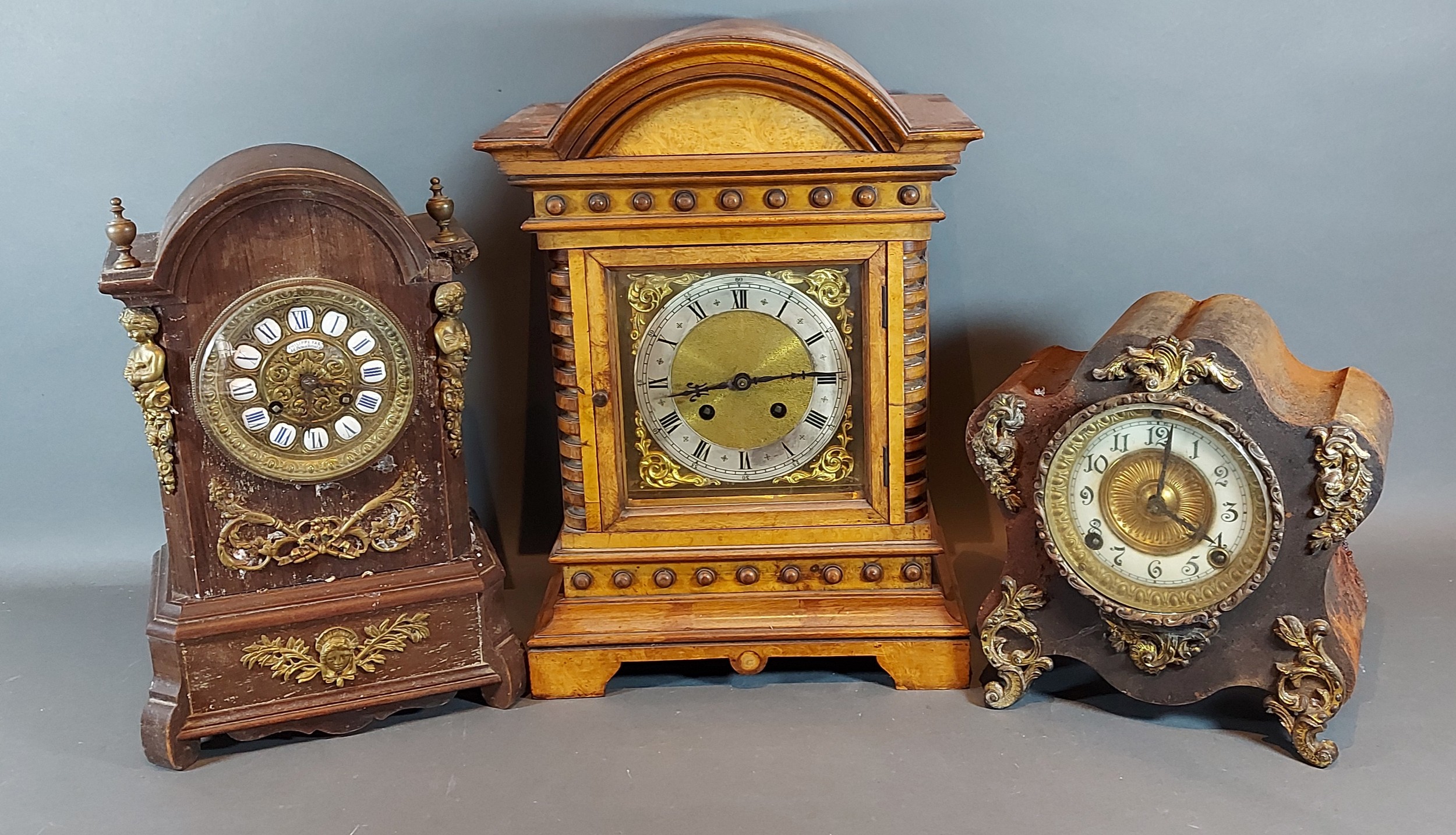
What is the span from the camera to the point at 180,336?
112 inches

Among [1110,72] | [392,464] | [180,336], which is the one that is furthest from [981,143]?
[180,336]

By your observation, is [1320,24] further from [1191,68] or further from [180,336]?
[180,336]

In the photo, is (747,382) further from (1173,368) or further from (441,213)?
(1173,368)

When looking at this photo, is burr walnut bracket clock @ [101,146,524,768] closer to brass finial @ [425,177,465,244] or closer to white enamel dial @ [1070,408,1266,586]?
brass finial @ [425,177,465,244]

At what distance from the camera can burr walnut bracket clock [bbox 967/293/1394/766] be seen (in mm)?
2762

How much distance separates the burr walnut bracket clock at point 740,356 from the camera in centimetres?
292

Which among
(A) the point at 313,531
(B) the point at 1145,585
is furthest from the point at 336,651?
(B) the point at 1145,585

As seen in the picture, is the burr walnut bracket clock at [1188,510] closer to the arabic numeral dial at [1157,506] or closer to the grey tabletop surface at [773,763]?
the arabic numeral dial at [1157,506]

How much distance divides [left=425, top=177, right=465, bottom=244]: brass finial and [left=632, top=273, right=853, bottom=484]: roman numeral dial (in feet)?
1.57

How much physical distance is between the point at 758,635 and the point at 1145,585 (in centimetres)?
87

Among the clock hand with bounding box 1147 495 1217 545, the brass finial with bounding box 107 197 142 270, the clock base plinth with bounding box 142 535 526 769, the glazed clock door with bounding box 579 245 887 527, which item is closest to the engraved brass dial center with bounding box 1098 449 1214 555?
the clock hand with bounding box 1147 495 1217 545

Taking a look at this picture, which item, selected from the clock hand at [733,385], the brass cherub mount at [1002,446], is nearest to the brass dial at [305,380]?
the clock hand at [733,385]

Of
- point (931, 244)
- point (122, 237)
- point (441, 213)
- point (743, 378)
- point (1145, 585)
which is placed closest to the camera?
point (122, 237)

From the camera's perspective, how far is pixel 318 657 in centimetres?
306
